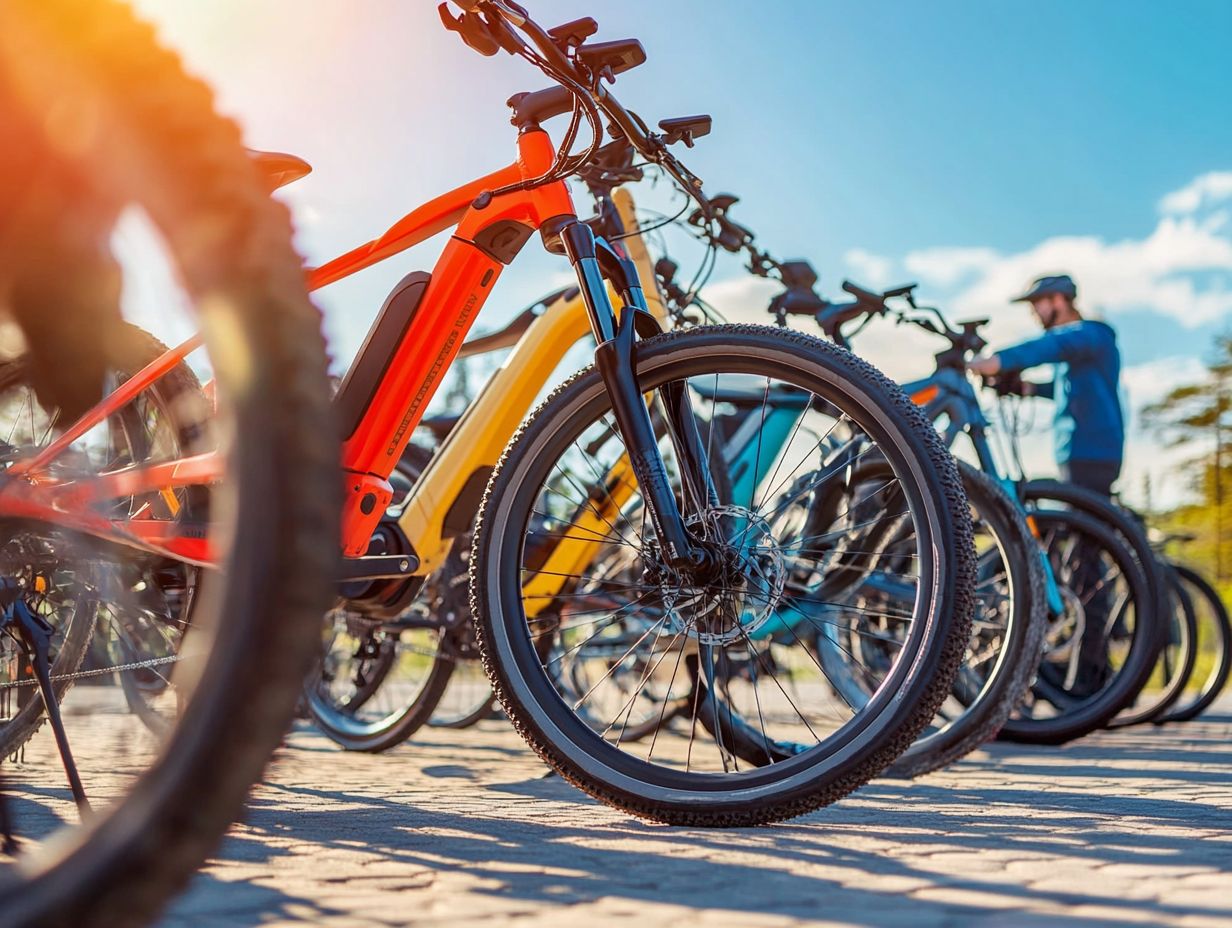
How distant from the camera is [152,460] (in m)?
2.79

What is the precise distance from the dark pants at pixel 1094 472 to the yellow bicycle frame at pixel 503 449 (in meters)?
3.92

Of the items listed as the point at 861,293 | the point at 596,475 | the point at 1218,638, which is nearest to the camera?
the point at 596,475

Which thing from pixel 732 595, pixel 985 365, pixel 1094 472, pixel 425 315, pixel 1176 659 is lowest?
pixel 732 595

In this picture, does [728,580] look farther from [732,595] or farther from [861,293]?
[861,293]

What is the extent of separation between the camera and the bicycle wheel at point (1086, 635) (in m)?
5.34

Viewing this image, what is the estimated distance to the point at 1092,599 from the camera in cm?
617

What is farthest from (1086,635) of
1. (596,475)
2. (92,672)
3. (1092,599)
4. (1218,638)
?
(92,672)

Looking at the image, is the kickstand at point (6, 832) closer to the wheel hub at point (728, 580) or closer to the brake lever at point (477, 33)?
the wheel hub at point (728, 580)

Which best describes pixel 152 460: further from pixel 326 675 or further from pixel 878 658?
pixel 878 658

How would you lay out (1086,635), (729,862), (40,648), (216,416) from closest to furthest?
1. (216,416)
2. (729,862)
3. (40,648)
4. (1086,635)

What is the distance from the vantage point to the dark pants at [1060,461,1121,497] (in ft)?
23.6

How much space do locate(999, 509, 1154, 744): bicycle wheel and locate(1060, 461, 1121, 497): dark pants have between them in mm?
1019

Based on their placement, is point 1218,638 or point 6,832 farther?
point 1218,638

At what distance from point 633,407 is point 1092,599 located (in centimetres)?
440
